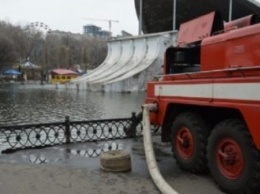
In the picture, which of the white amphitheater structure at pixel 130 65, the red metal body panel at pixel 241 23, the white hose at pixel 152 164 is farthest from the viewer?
the white amphitheater structure at pixel 130 65

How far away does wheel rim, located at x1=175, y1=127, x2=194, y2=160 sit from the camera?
7486 mm

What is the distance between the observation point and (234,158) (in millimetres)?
6184

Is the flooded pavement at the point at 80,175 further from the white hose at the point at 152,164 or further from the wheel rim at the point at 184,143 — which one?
the wheel rim at the point at 184,143

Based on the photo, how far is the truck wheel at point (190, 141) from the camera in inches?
282

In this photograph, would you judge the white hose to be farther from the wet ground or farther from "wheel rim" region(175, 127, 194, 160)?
"wheel rim" region(175, 127, 194, 160)

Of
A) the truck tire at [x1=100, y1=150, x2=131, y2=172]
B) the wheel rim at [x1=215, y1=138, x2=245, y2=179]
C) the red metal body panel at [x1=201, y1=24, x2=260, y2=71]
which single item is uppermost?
the red metal body panel at [x1=201, y1=24, x2=260, y2=71]

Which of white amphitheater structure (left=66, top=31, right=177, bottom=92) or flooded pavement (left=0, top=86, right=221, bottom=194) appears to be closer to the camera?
flooded pavement (left=0, top=86, right=221, bottom=194)

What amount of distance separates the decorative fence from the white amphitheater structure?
3533 cm

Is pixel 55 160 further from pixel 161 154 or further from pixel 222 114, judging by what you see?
pixel 222 114

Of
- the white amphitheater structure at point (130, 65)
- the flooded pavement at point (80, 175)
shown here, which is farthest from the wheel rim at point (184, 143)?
the white amphitheater structure at point (130, 65)

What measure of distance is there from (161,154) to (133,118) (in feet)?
8.90

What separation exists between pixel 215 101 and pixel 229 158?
90 cm

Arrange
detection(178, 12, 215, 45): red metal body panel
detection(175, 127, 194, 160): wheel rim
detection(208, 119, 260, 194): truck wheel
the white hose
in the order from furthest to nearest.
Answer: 1. detection(178, 12, 215, 45): red metal body panel
2. detection(175, 127, 194, 160): wheel rim
3. the white hose
4. detection(208, 119, 260, 194): truck wheel

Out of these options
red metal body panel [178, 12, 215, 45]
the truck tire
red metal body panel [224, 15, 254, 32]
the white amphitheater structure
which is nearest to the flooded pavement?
the truck tire
